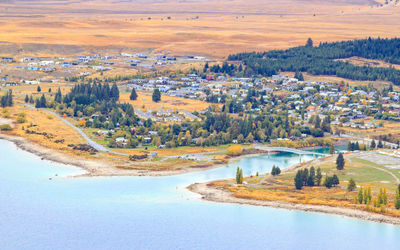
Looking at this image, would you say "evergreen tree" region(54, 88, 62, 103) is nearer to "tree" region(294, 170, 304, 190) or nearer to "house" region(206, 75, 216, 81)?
"house" region(206, 75, 216, 81)

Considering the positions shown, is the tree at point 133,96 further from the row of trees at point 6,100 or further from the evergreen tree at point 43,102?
the row of trees at point 6,100

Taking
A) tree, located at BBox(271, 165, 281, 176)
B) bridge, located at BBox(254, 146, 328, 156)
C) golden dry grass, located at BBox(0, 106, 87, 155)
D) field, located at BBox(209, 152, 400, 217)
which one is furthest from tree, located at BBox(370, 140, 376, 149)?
golden dry grass, located at BBox(0, 106, 87, 155)

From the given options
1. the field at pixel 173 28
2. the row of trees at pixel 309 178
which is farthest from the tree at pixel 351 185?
the field at pixel 173 28

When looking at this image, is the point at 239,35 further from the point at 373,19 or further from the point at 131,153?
the point at 131,153

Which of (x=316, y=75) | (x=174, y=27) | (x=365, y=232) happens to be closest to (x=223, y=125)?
(x=365, y=232)

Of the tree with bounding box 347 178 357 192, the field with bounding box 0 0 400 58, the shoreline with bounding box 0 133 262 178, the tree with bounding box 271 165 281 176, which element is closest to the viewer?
the tree with bounding box 347 178 357 192

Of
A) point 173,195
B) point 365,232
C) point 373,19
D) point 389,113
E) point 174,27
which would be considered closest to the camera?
point 365,232

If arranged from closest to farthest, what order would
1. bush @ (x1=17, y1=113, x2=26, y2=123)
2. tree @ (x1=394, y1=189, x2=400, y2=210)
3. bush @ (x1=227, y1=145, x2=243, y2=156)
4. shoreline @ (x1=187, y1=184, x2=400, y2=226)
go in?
shoreline @ (x1=187, y1=184, x2=400, y2=226), tree @ (x1=394, y1=189, x2=400, y2=210), bush @ (x1=227, y1=145, x2=243, y2=156), bush @ (x1=17, y1=113, x2=26, y2=123)
